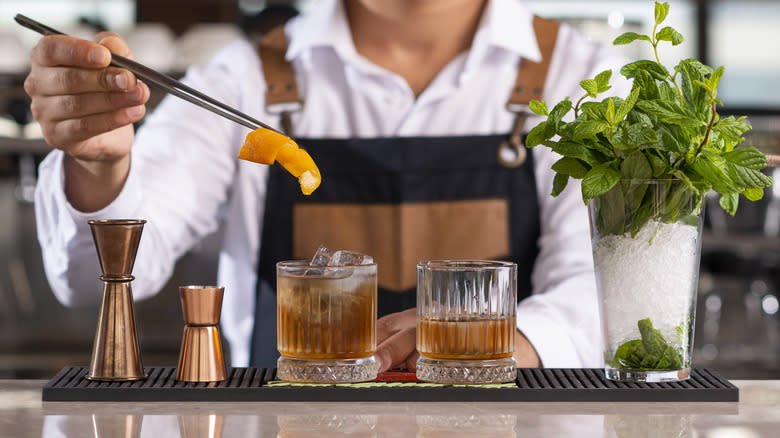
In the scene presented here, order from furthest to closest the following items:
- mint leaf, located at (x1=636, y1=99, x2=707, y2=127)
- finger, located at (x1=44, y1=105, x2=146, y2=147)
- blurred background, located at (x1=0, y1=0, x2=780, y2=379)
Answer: blurred background, located at (x1=0, y1=0, x2=780, y2=379)
finger, located at (x1=44, y1=105, x2=146, y2=147)
mint leaf, located at (x1=636, y1=99, x2=707, y2=127)

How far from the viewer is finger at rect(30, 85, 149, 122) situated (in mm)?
1147

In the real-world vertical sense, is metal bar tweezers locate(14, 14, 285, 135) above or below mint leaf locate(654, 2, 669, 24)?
below

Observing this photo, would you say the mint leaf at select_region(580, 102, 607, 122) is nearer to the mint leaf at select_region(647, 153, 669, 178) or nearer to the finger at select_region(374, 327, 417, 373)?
the mint leaf at select_region(647, 153, 669, 178)

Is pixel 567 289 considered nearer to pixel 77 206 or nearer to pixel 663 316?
pixel 663 316

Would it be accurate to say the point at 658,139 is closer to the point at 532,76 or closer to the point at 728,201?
the point at 728,201

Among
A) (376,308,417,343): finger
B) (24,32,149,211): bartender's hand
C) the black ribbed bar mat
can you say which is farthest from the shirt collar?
the black ribbed bar mat

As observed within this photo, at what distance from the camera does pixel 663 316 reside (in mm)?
950

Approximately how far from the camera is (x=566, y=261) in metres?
1.77

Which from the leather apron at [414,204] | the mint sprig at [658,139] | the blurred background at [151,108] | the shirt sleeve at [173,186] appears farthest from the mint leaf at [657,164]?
the blurred background at [151,108]

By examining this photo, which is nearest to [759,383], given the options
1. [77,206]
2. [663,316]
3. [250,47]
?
[663,316]

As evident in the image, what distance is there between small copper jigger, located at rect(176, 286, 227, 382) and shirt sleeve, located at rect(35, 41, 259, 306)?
689 millimetres

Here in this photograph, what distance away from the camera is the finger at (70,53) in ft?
3.49

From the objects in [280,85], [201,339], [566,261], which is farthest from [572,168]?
[280,85]

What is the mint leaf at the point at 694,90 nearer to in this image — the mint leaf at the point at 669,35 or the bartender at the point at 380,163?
the mint leaf at the point at 669,35
